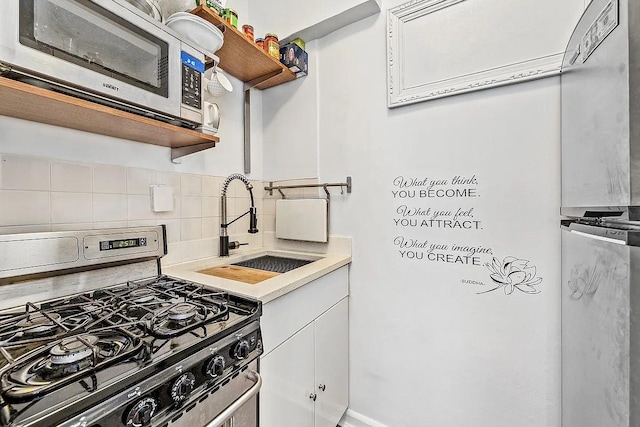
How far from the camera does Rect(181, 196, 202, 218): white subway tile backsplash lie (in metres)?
1.40

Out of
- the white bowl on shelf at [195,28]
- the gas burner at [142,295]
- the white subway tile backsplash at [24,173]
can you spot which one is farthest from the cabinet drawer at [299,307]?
the white bowl on shelf at [195,28]

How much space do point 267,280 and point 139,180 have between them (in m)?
0.72

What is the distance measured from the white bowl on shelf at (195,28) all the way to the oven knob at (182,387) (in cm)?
112

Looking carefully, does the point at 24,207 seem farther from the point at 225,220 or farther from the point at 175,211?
the point at 225,220

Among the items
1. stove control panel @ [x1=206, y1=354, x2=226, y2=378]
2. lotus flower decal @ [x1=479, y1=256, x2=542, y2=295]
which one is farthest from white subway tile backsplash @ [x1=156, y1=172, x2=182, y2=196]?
lotus flower decal @ [x1=479, y1=256, x2=542, y2=295]

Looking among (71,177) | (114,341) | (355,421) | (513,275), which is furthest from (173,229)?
(513,275)

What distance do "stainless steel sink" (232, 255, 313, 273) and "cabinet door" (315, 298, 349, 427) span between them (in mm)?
307

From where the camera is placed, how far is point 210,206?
1527 millimetres

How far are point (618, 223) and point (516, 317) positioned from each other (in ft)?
2.31

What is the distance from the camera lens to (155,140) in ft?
3.97

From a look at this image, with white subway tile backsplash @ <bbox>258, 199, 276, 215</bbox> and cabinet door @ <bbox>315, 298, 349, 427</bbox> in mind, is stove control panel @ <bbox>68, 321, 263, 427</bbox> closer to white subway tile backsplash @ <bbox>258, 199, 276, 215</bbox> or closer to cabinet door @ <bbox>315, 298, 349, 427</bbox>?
cabinet door @ <bbox>315, 298, 349, 427</bbox>

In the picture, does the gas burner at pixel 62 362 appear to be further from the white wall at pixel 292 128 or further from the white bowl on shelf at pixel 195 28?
the white wall at pixel 292 128

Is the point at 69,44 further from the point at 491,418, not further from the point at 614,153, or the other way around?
the point at 491,418

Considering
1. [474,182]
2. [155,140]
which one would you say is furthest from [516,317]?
[155,140]
